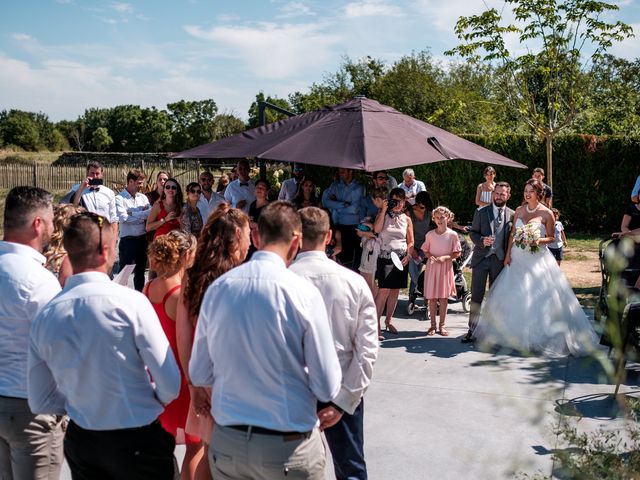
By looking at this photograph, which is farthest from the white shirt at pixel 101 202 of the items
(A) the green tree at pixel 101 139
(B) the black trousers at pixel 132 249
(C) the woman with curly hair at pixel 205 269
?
(A) the green tree at pixel 101 139

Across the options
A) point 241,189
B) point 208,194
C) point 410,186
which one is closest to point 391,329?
point 410,186

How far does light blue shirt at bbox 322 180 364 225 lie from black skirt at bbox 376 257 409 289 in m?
1.06

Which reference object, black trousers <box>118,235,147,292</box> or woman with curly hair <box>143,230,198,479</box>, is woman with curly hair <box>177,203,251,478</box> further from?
black trousers <box>118,235,147,292</box>

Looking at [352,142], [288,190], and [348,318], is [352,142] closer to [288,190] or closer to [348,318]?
[288,190]

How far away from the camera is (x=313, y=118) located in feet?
26.9

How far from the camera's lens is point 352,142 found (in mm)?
6922

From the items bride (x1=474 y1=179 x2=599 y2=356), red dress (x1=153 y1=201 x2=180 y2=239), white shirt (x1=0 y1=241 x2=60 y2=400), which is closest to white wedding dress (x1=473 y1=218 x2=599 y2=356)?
bride (x1=474 y1=179 x2=599 y2=356)

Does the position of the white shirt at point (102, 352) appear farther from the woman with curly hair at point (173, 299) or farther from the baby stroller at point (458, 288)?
the baby stroller at point (458, 288)

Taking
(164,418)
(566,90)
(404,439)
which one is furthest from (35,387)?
(566,90)

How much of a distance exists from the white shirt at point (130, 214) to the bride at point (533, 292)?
188 inches

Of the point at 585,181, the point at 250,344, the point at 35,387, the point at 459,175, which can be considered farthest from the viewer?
the point at 459,175

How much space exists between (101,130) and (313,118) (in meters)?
63.8

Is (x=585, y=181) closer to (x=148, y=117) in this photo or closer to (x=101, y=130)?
(x=148, y=117)

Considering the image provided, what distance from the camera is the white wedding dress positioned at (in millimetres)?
7449
